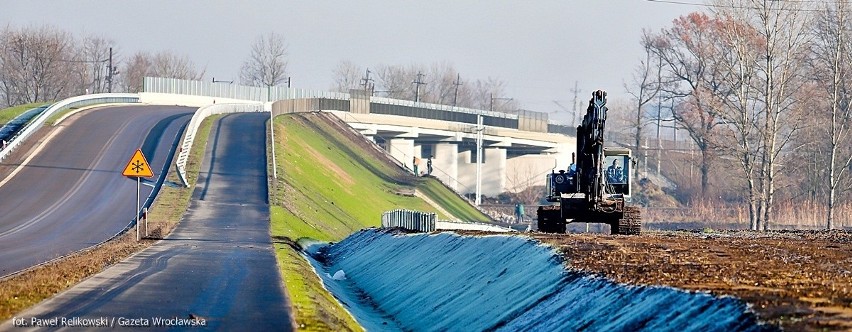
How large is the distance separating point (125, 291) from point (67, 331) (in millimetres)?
6189

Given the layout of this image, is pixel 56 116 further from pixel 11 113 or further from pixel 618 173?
pixel 618 173

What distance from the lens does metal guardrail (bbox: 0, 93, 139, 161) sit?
234 feet

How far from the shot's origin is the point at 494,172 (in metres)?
136

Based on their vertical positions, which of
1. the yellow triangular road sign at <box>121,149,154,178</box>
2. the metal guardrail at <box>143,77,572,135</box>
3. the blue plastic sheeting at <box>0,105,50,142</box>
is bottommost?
the yellow triangular road sign at <box>121,149,154,178</box>

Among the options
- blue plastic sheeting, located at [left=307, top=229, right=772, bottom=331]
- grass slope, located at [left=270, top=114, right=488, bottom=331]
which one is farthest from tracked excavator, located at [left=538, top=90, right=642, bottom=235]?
grass slope, located at [left=270, top=114, right=488, bottom=331]

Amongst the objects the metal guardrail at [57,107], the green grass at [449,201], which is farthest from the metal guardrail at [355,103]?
the green grass at [449,201]

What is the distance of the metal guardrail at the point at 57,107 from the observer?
71.2 m

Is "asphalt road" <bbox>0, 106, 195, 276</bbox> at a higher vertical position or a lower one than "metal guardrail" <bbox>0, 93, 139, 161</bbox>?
lower

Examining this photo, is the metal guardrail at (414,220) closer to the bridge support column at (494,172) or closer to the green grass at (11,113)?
the green grass at (11,113)

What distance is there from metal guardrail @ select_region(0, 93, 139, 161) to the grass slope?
15.5 m

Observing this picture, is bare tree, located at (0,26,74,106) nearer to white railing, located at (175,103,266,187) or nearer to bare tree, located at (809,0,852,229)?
white railing, located at (175,103,266,187)

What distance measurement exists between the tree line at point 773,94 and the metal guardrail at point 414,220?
30.9m

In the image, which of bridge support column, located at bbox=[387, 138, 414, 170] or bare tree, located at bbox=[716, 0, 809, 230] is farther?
bridge support column, located at bbox=[387, 138, 414, 170]

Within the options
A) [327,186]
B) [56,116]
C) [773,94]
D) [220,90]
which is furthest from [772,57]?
[220,90]
